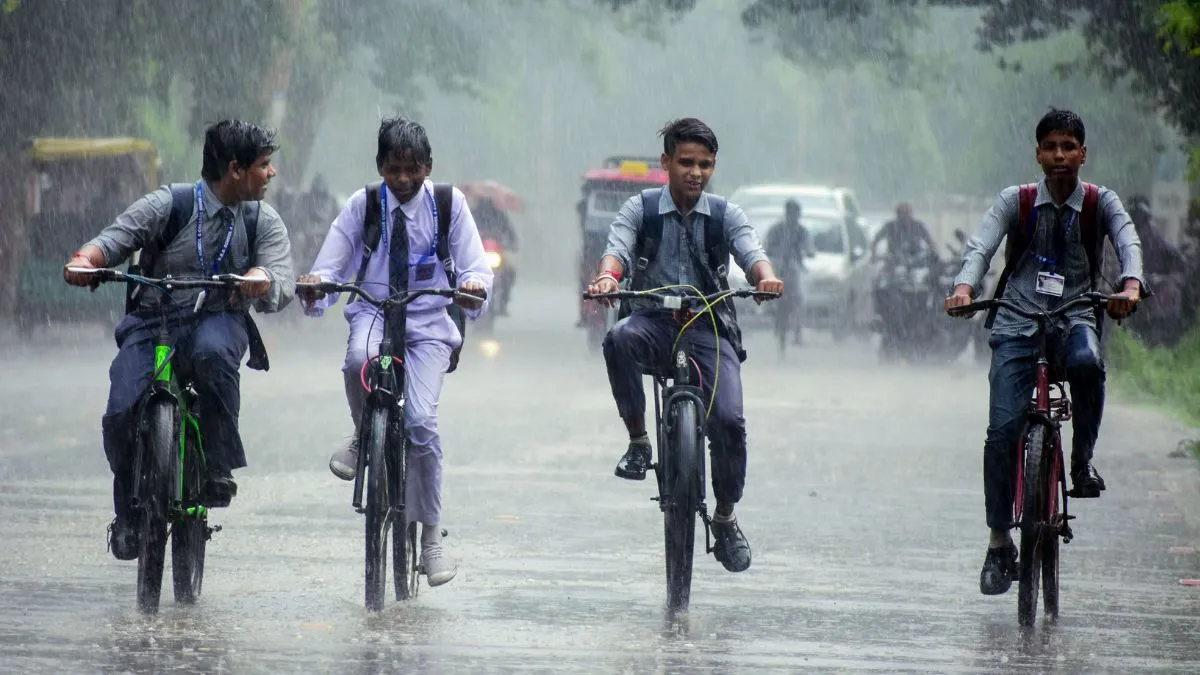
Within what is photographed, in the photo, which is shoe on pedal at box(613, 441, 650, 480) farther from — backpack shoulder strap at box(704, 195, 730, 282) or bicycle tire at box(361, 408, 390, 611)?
bicycle tire at box(361, 408, 390, 611)

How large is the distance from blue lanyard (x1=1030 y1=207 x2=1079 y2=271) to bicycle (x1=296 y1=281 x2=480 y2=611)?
1976 mm

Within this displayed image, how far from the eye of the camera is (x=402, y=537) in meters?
8.01

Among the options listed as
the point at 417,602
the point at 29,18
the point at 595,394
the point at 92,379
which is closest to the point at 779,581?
the point at 417,602

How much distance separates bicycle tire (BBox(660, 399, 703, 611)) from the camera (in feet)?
25.7

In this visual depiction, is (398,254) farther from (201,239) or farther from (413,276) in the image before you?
(201,239)

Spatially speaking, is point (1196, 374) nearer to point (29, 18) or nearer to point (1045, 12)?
point (1045, 12)

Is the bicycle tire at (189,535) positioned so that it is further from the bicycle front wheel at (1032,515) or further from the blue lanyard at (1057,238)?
the blue lanyard at (1057,238)

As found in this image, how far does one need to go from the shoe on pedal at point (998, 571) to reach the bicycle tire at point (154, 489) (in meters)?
2.83

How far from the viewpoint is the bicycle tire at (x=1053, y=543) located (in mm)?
7840

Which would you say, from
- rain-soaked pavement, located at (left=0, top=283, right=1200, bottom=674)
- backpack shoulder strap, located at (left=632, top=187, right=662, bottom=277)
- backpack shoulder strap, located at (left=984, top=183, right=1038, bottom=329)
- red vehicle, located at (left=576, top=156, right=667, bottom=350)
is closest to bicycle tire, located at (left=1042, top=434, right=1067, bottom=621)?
rain-soaked pavement, located at (left=0, top=283, right=1200, bottom=674)

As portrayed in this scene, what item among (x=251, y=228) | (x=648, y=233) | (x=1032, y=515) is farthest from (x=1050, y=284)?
(x=251, y=228)

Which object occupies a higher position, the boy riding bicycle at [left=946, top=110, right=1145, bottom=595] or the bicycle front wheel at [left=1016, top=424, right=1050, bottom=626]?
the boy riding bicycle at [left=946, top=110, right=1145, bottom=595]

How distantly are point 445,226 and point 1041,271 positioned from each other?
2111mm

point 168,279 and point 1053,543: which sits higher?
point 168,279
